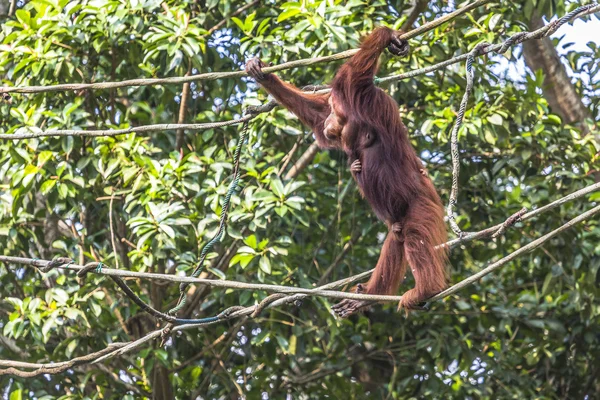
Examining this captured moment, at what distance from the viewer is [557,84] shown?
25.0 feet

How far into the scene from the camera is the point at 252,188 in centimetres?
599

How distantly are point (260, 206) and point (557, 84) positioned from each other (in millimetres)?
3018

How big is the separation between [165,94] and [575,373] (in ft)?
13.3

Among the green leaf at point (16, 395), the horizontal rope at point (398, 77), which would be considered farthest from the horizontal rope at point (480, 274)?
the green leaf at point (16, 395)

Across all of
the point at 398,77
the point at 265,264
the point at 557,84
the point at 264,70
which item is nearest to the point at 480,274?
the point at 398,77

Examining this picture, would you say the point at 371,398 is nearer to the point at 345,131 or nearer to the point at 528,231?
the point at 528,231

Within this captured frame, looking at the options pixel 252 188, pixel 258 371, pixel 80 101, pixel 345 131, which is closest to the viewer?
pixel 345 131

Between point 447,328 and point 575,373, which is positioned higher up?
point 447,328

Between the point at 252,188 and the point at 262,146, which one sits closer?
the point at 252,188

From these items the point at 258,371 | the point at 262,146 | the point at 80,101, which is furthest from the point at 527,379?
the point at 80,101

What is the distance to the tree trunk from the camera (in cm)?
759

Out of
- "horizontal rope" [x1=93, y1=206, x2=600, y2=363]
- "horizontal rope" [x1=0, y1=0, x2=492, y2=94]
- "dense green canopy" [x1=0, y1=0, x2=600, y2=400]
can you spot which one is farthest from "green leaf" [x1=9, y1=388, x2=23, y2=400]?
"horizontal rope" [x1=0, y1=0, x2=492, y2=94]

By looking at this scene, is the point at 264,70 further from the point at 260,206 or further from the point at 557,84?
the point at 557,84

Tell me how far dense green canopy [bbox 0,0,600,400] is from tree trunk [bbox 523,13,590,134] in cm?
14
